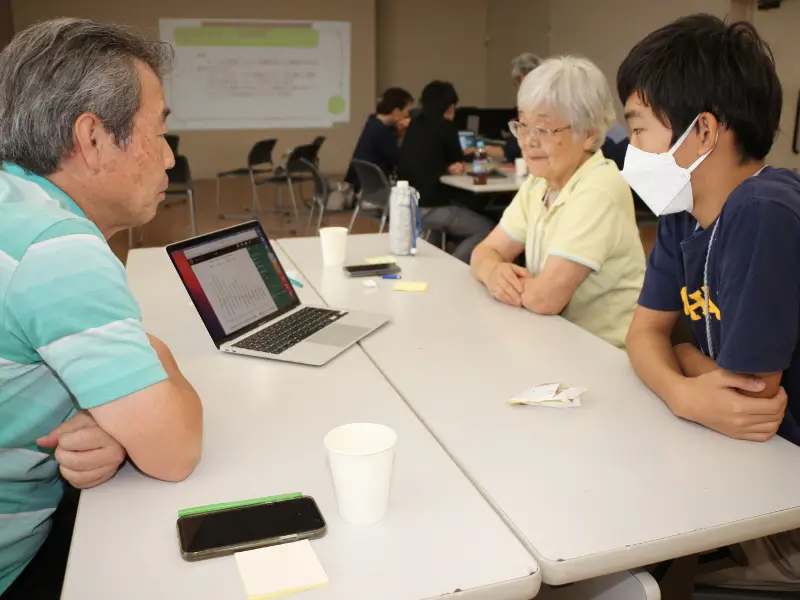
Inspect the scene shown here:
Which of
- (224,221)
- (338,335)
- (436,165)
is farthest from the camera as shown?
(224,221)

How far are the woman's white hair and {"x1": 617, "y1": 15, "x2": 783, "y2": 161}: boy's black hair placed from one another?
28.4 inches

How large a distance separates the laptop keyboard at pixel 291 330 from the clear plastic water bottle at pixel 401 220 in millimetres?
752

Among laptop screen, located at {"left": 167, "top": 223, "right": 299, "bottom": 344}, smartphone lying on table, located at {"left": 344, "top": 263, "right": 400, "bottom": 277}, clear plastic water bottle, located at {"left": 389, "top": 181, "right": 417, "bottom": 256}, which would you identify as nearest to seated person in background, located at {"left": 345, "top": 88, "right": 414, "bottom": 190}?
clear plastic water bottle, located at {"left": 389, "top": 181, "right": 417, "bottom": 256}

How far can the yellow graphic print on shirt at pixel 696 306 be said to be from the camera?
130 centimetres

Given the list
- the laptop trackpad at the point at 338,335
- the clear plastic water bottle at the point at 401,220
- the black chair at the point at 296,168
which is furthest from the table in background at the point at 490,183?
the laptop trackpad at the point at 338,335

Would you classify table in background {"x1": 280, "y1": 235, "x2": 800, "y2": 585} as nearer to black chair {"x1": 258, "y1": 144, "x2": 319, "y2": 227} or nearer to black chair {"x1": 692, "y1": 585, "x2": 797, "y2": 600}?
black chair {"x1": 692, "y1": 585, "x2": 797, "y2": 600}

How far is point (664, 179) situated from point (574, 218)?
1.92ft

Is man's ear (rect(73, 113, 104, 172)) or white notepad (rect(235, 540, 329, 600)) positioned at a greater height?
man's ear (rect(73, 113, 104, 172))

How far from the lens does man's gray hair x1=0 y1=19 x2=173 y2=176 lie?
1015 mm

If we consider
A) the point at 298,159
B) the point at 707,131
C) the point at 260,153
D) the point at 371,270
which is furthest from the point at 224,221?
the point at 707,131

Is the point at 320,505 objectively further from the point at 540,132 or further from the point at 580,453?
the point at 540,132

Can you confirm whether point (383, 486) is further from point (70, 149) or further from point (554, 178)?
point (554, 178)

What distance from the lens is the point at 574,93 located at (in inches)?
78.9

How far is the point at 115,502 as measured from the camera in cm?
99
